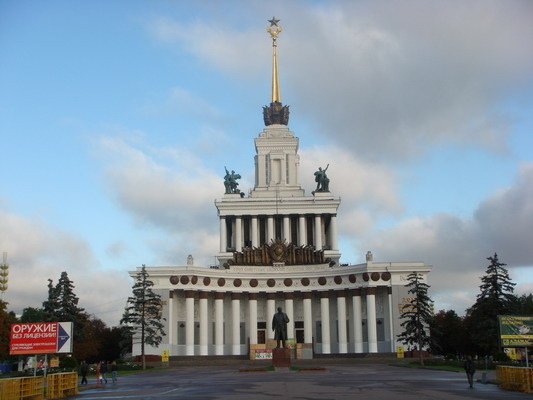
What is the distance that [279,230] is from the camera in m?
99.6

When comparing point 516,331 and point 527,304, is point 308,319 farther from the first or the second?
point 516,331

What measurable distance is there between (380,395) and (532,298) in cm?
9286

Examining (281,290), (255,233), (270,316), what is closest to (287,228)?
(255,233)

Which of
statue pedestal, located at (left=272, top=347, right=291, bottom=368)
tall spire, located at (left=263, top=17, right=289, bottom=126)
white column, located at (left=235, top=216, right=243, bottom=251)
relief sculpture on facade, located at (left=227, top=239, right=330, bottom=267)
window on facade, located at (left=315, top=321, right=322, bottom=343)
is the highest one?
tall spire, located at (left=263, top=17, right=289, bottom=126)

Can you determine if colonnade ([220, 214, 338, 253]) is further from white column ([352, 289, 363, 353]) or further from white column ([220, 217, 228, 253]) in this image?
white column ([352, 289, 363, 353])

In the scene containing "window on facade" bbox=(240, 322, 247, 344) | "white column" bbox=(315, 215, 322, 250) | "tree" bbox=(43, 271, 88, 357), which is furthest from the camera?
"white column" bbox=(315, 215, 322, 250)

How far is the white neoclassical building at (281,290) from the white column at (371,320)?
120mm

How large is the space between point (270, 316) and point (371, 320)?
43.3 ft

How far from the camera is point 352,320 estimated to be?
84875 millimetres

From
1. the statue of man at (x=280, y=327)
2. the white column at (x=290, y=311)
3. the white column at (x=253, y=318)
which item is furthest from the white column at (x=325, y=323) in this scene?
the statue of man at (x=280, y=327)

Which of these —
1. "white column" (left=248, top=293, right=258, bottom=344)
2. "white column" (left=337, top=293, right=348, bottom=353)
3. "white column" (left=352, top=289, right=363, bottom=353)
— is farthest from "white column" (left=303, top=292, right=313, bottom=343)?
"white column" (left=248, top=293, right=258, bottom=344)

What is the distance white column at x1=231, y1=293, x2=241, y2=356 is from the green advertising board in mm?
51938

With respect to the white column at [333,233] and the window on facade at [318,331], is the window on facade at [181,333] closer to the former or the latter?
the window on facade at [318,331]

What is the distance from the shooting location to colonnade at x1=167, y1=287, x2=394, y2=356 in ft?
267
